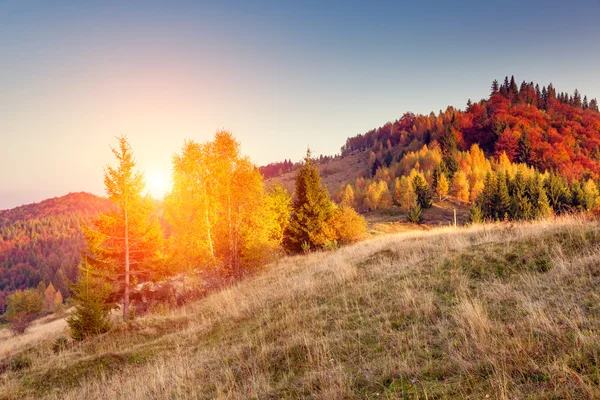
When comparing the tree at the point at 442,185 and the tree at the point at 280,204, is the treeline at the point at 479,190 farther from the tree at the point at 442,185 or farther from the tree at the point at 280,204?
the tree at the point at 280,204

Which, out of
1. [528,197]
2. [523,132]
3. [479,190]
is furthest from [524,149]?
[528,197]

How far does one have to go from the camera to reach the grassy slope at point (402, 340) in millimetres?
3369

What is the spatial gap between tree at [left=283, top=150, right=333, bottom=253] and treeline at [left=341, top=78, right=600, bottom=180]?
3576 inches

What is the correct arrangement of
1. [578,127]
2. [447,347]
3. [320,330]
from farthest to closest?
[578,127] < [320,330] < [447,347]

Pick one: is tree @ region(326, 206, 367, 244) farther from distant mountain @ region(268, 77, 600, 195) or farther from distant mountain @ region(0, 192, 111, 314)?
distant mountain @ region(0, 192, 111, 314)

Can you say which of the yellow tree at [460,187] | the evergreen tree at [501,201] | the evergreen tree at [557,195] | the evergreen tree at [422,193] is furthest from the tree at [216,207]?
the evergreen tree at [557,195]

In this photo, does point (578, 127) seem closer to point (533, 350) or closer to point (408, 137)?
point (408, 137)

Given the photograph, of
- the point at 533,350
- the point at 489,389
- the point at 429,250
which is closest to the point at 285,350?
the point at 489,389

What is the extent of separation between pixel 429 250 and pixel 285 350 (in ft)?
24.2

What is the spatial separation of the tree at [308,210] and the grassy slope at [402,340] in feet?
48.1

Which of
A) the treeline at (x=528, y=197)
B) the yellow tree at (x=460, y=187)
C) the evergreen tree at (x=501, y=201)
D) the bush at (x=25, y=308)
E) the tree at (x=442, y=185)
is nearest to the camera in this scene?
the bush at (x=25, y=308)

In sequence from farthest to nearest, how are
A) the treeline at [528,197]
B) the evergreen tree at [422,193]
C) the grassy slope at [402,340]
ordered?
1. the evergreen tree at [422,193]
2. the treeline at [528,197]
3. the grassy slope at [402,340]

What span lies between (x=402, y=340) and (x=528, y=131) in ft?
411

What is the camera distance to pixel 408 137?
158m
